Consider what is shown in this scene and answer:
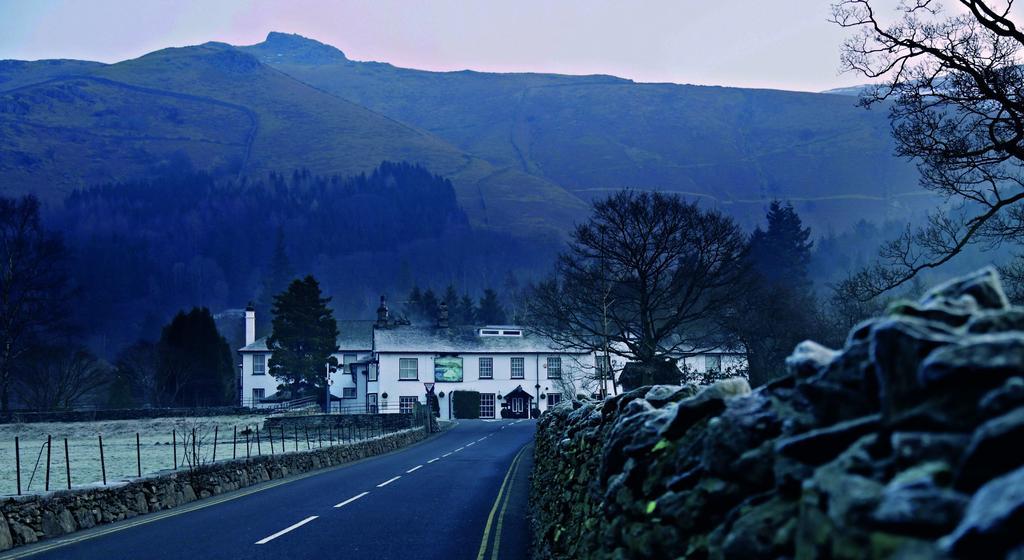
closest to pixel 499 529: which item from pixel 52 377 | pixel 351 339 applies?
pixel 52 377

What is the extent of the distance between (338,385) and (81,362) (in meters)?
26.9

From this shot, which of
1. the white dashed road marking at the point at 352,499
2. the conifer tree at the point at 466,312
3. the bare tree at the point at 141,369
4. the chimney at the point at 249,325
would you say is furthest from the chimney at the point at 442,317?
the white dashed road marking at the point at 352,499

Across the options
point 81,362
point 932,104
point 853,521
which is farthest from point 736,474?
point 81,362

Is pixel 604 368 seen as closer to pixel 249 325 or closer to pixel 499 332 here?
pixel 499 332

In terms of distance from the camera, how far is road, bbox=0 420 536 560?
15156 mm

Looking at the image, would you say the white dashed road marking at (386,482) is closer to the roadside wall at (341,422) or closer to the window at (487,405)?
the roadside wall at (341,422)

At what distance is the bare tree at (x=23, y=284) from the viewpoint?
72500 millimetres

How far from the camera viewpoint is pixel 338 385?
99.7 m

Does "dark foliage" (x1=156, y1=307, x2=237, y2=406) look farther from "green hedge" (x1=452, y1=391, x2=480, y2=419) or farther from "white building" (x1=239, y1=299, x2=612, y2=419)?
"green hedge" (x1=452, y1=391, x2=480, y2=419)

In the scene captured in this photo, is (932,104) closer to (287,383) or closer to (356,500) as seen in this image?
(356,500)

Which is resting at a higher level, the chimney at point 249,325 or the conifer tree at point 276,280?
the conifer tree at point 276,280

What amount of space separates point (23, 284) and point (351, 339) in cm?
3999

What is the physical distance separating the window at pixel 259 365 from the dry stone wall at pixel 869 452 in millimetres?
101222

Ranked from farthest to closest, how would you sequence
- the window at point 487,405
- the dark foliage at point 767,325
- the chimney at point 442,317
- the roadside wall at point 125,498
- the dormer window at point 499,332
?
1. the chimney at point 442,317
2. the dormer window at point 499,332
3. the window at point 487,405
4. the dark foliage at point 767,325
5. the roadside wall at point 125,498
